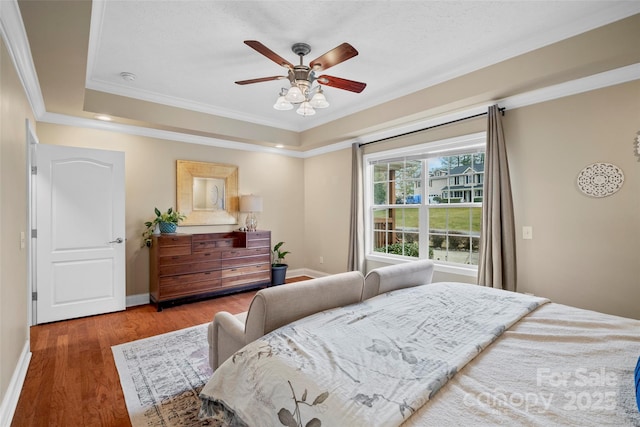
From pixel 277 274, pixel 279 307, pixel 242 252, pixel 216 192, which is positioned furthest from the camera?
pixel 277 274

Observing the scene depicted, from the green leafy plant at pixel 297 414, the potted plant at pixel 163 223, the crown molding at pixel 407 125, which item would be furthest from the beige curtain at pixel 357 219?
the green leafy plant at pixel 297 414

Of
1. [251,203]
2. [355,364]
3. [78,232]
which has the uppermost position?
[251,203]

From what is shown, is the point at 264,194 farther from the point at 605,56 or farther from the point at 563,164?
the point at 605,56

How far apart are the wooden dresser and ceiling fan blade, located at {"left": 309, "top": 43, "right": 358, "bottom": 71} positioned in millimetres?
2875

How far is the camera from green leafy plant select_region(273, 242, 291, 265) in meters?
5.36

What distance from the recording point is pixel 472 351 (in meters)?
1.29

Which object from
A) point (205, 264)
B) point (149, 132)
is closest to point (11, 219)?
point (205, 264)

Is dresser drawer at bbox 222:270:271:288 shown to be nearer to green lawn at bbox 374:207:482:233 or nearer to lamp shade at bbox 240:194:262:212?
lamp shade at bbox 240:194:262:212

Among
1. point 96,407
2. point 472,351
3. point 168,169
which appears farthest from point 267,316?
point 168,169

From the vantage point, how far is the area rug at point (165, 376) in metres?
1.94

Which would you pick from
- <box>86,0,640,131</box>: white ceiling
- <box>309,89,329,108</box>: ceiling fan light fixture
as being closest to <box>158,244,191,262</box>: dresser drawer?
<box>86,0,640,131</box>: white ceiling

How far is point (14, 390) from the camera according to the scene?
2047 mm

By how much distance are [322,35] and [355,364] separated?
2574 mm

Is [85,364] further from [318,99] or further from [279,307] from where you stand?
[318,99]
